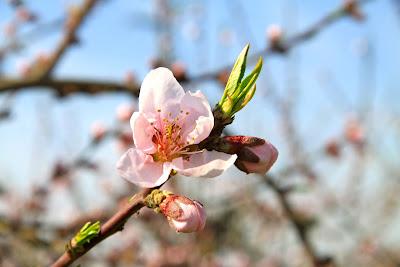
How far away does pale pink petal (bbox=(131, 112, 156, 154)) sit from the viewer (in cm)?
98

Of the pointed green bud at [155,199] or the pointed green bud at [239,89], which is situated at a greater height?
the pointed green bud at [239,89]

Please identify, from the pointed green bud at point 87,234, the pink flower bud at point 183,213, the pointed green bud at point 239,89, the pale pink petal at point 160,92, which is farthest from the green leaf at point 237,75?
the pointed green bud at point 87,234

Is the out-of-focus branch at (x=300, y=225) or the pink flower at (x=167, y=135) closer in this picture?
the pink flower at (x=167, y=135)

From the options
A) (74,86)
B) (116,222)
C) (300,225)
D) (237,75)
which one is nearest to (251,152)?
(237,75)

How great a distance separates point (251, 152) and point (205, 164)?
88 millimetres

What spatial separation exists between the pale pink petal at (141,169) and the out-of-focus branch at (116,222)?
0.02 m

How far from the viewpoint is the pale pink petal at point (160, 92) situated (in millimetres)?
999

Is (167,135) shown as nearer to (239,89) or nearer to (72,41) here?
(239,89)

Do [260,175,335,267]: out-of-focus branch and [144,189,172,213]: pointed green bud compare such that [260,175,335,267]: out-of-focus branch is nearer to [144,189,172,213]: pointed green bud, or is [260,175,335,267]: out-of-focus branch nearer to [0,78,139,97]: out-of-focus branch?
[0,78,139,97]: out-of-focus branch

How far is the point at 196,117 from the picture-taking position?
3.41 ft

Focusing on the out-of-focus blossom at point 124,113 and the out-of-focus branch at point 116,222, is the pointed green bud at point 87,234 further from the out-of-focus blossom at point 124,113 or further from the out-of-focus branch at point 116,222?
the out-of-focus blossom at point 124,113

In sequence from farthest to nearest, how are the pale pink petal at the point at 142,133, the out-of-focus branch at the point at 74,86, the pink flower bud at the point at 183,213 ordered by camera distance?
the out-of-focus branch at the point at 74,86
the pale pink petal at the point at 142,133
the pink flower bud at the point at 183,213

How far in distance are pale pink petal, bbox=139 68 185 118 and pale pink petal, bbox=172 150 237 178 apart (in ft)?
0.43

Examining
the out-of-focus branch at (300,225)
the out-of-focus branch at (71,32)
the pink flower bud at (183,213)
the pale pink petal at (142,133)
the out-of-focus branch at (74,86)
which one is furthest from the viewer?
the out-of-focus branch at (71,32)
